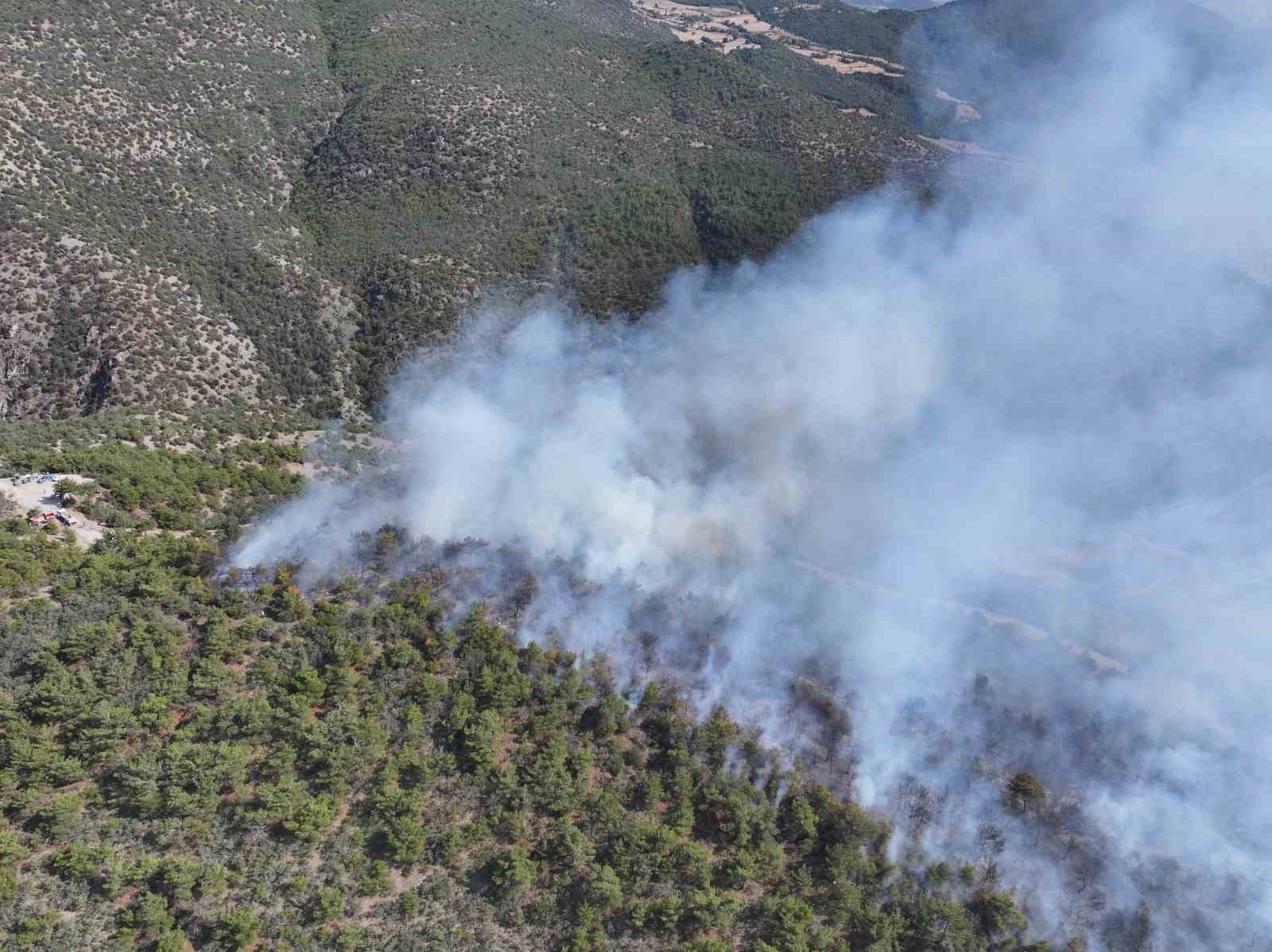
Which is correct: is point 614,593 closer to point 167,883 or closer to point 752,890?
point 752,890

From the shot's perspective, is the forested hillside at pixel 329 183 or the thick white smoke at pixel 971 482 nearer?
the thick white smoke at pixel 971 482

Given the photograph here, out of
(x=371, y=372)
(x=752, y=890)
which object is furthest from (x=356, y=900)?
(x=371, y=372)

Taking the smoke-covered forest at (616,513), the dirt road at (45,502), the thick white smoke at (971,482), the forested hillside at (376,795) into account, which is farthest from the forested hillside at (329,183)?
the forested hillside at (376,795)

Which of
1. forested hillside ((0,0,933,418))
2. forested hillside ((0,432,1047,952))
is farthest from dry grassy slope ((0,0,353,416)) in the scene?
forested hillside ((0,432,1047,952))

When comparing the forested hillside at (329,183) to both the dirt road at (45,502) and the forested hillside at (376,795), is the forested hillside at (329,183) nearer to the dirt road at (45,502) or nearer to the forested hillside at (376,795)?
the dirt road at (45,502)

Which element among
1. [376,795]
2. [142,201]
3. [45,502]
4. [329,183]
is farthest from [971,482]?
[142,201]

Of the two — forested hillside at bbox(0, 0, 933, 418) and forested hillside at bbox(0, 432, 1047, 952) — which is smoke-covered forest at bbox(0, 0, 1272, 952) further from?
forested hillside at bbox(0, 0, 933, 418)

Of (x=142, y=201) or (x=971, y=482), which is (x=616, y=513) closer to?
(x=971, y=482)
